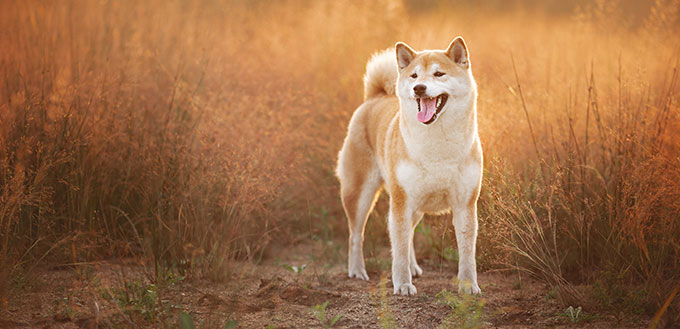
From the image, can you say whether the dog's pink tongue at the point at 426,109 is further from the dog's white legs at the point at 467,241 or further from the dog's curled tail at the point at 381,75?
the dog's curled tail at the point at 381,75

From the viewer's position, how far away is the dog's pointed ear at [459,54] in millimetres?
3666

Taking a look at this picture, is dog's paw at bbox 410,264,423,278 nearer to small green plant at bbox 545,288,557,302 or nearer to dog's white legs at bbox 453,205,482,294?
dog's white legs at bbox 453,205,482,294

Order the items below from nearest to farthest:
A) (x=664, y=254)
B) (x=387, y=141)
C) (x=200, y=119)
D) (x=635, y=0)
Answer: (x=664, y=254)
(x=387, y=141)
(x=200, y=119)
(x=635, y=0)

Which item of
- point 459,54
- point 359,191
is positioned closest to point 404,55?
point 459,54

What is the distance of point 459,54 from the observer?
3.71 m

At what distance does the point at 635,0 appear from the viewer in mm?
11438

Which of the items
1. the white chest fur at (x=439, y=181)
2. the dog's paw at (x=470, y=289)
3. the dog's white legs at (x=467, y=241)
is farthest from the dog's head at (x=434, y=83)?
the dog's paw at (x=470, y=289)

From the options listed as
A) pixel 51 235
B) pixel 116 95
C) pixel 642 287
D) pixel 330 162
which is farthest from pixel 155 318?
pixel 330 162

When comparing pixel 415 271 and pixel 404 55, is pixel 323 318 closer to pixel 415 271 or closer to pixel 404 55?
pixel 415 271

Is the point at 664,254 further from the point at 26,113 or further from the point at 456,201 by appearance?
the point at 26,113

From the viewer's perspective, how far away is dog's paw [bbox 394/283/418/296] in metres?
3.63

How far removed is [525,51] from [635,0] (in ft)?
19.5

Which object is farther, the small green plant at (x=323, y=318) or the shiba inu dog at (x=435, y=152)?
the shiba inu dog at (x=435, y=152)

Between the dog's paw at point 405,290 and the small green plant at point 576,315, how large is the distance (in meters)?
0.96
